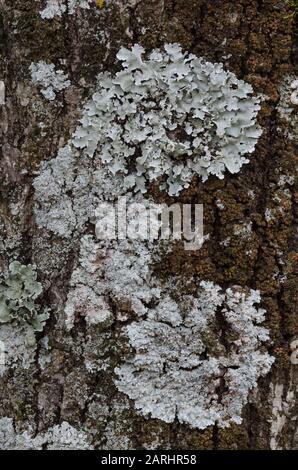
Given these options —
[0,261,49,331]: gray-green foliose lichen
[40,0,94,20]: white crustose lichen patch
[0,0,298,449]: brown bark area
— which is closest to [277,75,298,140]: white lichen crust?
[0,0,298,449]: brown bark area

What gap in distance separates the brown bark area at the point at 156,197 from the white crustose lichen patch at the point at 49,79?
0.02 m

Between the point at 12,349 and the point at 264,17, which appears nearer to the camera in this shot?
the point at 264,17

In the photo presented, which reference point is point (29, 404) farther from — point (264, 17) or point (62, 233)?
point (264, 17)

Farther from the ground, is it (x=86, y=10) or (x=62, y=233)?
(x=86, y=10)

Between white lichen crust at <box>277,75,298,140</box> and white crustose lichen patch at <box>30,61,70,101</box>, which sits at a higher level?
white crustose lichen patch at <box>30,61,70,101</box>

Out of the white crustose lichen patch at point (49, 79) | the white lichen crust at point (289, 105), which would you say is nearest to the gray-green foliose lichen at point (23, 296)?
the white crustose lichen patch at point (49, 79)

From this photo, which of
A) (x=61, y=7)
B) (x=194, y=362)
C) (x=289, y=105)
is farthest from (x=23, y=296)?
(x=289, y=105)

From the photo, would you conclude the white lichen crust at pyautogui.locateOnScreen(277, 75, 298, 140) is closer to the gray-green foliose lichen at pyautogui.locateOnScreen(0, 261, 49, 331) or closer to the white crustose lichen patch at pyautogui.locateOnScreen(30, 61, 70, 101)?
the white crustose lichen patch at pyautogui.locateOnScreen(30, 61, 70, 101)

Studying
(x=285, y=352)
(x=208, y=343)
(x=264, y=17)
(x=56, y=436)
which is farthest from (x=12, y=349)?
(x=264, y=17)

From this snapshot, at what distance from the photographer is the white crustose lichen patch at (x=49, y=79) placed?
1454mm

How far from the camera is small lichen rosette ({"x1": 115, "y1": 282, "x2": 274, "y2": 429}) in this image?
1.49m

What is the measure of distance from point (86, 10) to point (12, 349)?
3.13 feet

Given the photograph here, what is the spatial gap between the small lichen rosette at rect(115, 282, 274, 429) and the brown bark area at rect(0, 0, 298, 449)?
4cm
